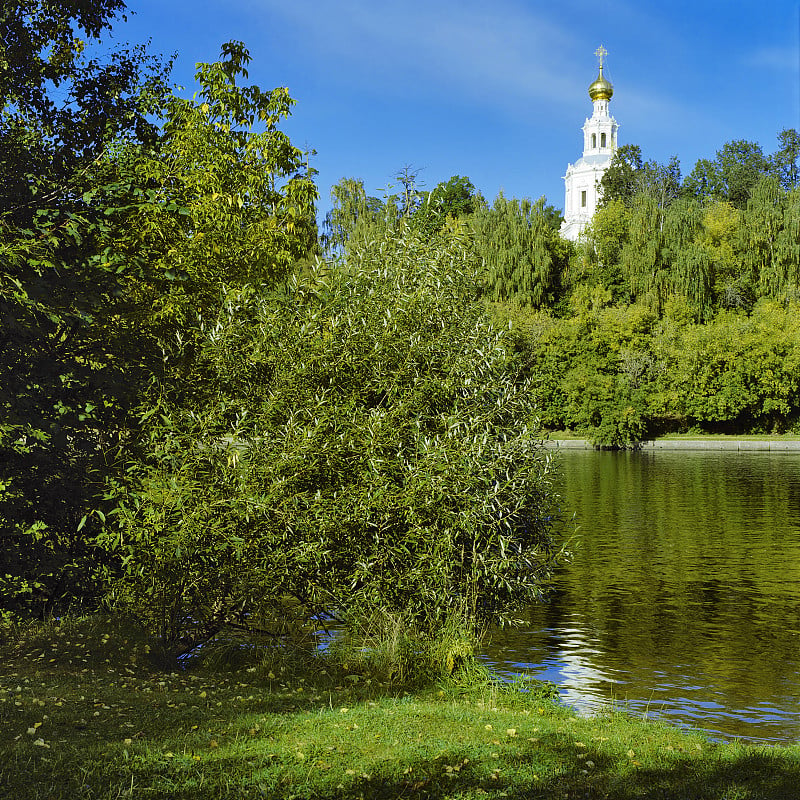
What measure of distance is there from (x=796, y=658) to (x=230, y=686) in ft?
26.7

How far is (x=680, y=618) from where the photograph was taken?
1493cm

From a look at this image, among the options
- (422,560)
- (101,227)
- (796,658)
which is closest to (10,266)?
(101,227)

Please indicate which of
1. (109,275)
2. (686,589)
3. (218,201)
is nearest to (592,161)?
(686,589)

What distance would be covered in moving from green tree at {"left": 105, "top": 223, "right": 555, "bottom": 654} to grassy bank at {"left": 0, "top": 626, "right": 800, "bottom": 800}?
5.25ft

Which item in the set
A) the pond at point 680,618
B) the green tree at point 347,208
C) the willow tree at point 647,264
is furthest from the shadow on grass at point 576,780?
the willow tree at point 647,264

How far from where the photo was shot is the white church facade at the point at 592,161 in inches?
3920

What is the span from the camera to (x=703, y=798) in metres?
6.09

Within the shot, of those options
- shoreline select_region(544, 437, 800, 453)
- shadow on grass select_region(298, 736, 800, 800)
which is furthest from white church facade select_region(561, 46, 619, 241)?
shadow on grass select_region(298, 736, 800, 800)

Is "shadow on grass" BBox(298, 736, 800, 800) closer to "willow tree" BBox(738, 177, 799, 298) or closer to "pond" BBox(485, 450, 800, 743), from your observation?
"pond" BBox(485, 450, 800, 743)

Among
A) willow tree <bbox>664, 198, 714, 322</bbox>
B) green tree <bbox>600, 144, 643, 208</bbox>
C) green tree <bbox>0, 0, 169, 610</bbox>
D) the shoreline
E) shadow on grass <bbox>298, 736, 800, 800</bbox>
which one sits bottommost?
shadow on grass <bbox>298, 736, 800, 800</bbox>

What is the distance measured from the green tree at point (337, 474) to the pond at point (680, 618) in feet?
5.14

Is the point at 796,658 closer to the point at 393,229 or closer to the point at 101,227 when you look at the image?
the point at 393,229

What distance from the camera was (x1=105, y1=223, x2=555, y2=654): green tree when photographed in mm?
10523

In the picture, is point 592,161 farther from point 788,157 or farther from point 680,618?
point 680,618
